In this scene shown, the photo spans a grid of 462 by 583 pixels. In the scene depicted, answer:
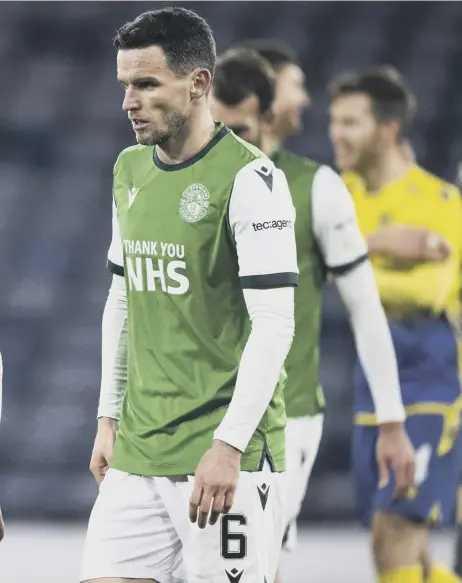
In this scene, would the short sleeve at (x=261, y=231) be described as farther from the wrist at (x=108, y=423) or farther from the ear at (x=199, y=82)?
the wrist at (x=108, y=423)

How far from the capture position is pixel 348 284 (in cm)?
433

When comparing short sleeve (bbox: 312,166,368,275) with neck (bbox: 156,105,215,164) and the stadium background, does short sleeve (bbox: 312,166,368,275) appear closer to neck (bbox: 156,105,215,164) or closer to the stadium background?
neck (bbox: 156,105,215,164)

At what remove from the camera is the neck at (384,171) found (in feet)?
19.6

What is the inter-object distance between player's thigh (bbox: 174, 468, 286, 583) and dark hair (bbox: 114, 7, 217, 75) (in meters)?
0.86

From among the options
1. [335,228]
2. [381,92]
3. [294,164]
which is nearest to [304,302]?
[335,228]


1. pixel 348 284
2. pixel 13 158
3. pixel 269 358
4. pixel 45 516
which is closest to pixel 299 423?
pixel 348 284

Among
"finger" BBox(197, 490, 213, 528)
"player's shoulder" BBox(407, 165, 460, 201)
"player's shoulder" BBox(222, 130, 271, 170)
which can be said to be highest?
"player's shoulder" BBox(407, 165, 460, 201)

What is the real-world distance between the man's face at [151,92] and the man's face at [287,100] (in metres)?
1.90

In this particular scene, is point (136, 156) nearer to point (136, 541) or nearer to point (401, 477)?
point (136, 541)

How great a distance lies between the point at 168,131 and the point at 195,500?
0.76 m

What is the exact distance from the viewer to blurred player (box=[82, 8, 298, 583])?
3215 millimetres

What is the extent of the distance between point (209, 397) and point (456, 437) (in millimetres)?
2568

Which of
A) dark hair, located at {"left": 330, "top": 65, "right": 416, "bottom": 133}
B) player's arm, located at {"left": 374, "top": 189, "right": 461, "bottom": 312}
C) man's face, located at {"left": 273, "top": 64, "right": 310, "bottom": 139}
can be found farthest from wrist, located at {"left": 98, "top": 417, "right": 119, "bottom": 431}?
dark hair, located at {"left": 330, "top": 65, "right": 416, "bottom": 133}

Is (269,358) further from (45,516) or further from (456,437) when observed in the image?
(45,516)
